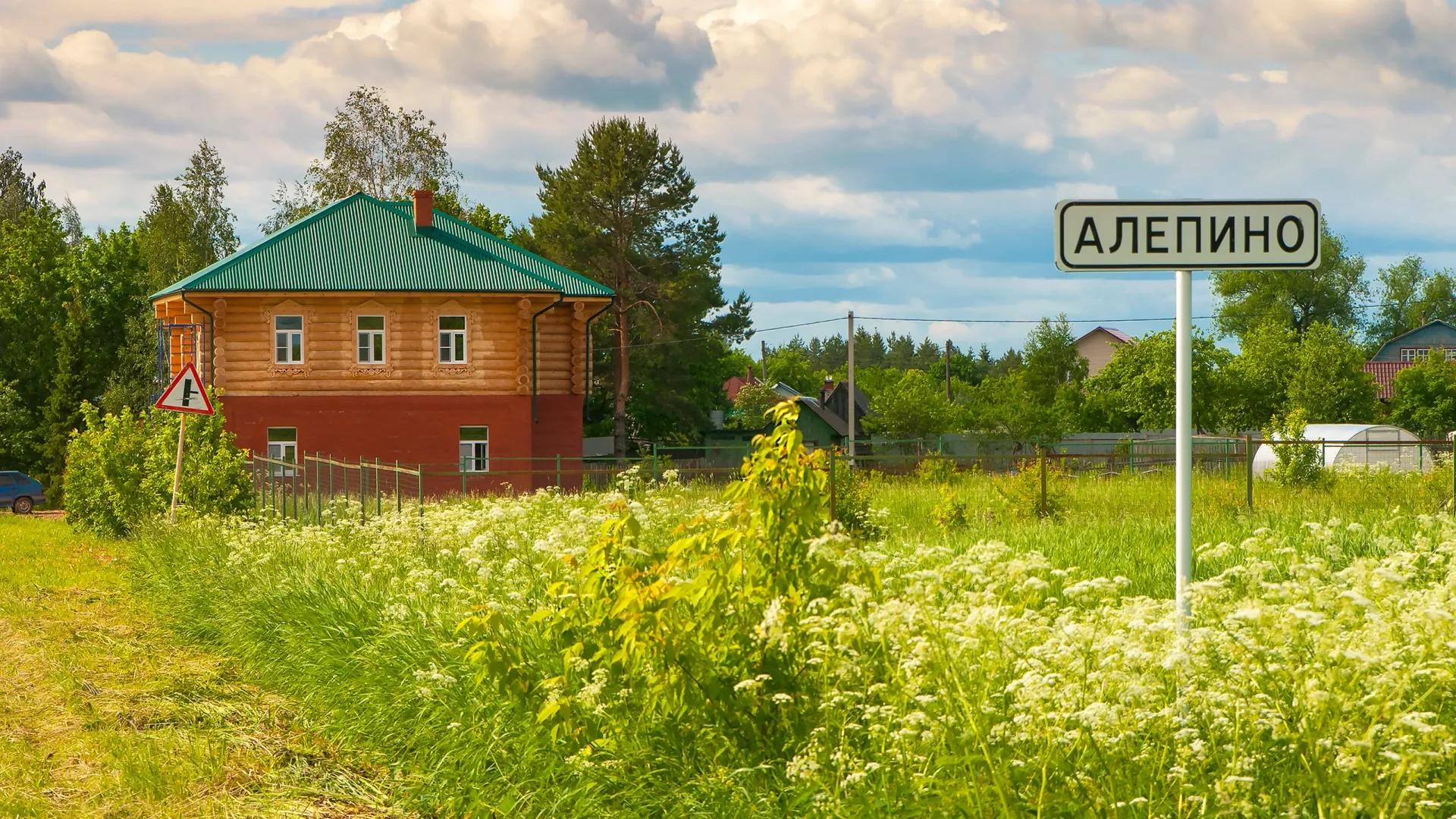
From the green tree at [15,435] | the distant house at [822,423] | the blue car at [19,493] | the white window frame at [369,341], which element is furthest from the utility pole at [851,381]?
the green tree at [15,435]

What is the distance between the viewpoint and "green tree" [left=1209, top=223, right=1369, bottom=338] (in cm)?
7156

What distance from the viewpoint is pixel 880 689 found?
475 centimetres

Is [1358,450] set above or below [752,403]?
below

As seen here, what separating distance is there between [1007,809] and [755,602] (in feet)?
4.77

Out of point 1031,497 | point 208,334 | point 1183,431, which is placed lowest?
point 1031,497

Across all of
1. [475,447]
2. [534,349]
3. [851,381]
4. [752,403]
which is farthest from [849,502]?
[752,403]

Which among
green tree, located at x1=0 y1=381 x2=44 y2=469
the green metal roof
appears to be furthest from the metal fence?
green tree, located at x1=0 y1=381 x2=44 y2=469

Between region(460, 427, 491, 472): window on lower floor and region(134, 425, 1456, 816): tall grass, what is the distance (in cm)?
2623

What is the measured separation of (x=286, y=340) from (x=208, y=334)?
79.1 inches

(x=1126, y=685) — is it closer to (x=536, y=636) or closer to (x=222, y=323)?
(x=536, y=636)

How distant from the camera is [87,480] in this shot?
23031mm

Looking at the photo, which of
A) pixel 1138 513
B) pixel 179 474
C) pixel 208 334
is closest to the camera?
pixel 1138 513

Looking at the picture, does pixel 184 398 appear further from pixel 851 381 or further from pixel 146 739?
pixel 851 381

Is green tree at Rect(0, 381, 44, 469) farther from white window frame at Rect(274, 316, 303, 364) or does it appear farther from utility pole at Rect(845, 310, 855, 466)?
utility pole at Rect(845, 310, 855, 466)
